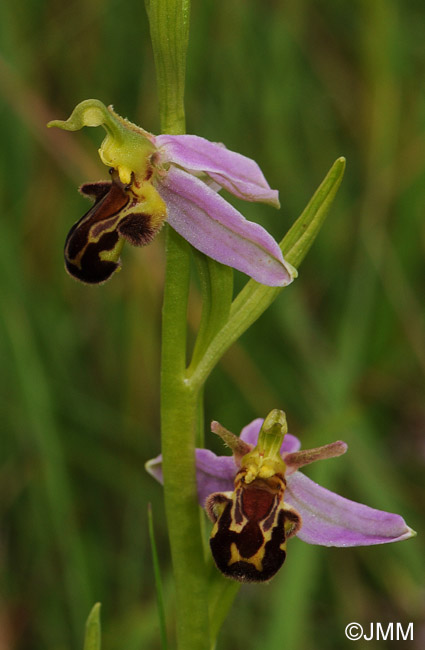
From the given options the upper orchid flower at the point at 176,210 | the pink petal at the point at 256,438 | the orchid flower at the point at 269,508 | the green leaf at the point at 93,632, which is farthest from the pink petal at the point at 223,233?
the green leaf at the point at 93,632

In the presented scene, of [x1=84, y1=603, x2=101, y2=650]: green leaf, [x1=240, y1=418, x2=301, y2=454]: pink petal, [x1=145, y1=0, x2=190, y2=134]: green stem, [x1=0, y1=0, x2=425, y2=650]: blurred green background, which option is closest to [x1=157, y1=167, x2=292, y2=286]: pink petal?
[x1=145, y1=0, x2=190, y2=134]: green stem

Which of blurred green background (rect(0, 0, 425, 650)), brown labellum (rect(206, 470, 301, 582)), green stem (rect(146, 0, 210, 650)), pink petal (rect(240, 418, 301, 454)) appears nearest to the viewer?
brown labellum (rect(206, 470, 301, 582))

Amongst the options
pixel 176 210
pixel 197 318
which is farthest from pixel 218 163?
pixel 197 318

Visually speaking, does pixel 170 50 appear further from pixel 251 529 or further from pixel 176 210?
pixel 251 529

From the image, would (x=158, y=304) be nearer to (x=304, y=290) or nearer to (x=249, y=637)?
(x=304, y=290)

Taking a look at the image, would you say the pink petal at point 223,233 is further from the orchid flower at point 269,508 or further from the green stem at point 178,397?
the orchid flower at point 269,508

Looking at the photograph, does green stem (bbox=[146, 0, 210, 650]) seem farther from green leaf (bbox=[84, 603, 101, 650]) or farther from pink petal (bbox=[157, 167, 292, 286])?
green leaf (bbox=[84, 603, 101, 650])
